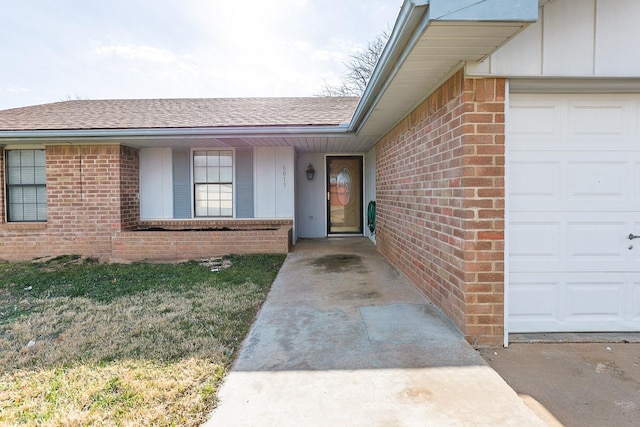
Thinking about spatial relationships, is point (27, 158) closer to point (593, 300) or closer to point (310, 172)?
point (310, 172)

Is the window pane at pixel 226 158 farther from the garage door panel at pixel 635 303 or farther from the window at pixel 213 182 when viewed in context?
the garage door panel at pixel 635 303

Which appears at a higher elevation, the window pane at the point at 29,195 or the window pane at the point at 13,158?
the window pane at the point at 13,158

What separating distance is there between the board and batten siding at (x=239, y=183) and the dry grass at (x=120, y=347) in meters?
3.32

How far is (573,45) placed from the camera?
2.94 meters

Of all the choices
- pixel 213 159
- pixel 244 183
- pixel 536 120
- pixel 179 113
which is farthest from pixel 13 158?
pixel 536 120

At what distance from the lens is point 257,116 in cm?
813

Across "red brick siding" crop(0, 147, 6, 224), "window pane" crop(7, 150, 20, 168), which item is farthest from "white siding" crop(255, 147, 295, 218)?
"red brick siding" crop(0, 147, 6, 224)

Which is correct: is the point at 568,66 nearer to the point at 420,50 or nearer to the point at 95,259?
the point at 420,50

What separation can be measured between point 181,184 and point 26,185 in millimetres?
3276

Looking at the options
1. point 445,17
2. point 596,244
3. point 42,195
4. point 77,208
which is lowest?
point 596,244

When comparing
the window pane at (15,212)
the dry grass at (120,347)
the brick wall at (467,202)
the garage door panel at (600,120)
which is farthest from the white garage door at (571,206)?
the window pane at (15,212)

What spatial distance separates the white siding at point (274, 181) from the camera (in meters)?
8.74

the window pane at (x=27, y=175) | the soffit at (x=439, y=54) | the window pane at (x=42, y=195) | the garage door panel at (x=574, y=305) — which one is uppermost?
the soffit at (x=439, y=54)

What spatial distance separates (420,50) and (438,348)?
7.82ft
